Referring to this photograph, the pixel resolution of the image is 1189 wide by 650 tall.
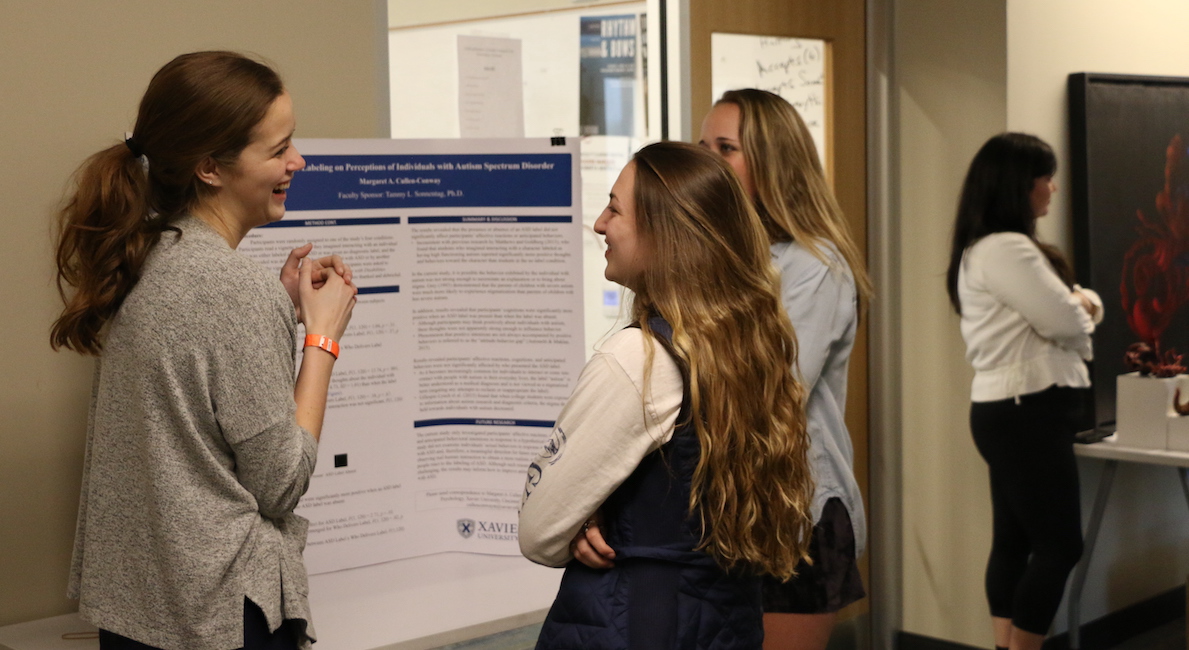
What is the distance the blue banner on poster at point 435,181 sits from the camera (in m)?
2.26

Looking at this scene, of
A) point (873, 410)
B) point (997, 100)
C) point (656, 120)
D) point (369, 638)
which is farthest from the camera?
point (873, 410)

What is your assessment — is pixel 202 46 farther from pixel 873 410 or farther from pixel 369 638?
pixel 873 410

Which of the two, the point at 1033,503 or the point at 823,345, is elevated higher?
the point at 823,345

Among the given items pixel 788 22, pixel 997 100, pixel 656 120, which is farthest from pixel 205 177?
pixel 997 100

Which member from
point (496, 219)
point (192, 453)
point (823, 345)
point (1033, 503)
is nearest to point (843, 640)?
point (1033, 503)

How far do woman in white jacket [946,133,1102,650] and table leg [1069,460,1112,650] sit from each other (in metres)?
0.06

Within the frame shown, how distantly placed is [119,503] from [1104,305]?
9.97 ft

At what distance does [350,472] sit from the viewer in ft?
7.56

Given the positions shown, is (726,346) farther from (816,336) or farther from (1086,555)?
(1086,555)

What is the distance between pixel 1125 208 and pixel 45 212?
10.2 feet

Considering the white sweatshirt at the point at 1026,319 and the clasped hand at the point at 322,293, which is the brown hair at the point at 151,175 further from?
the white sweatshirt at the point at 1026,319

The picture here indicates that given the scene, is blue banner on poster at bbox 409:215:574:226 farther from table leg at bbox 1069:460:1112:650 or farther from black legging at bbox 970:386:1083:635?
table leg at bbox 1069:460:1112:650

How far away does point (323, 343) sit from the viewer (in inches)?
63.3

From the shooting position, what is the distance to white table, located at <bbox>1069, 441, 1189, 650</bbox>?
3196mm
